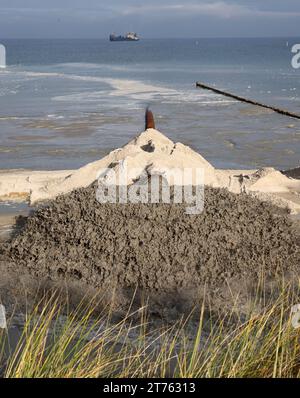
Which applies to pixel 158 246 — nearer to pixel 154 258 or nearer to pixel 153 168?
pixel 154 258

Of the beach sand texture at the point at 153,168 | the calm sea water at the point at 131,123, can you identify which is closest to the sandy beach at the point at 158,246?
the beach sand texture at the point at 153,168

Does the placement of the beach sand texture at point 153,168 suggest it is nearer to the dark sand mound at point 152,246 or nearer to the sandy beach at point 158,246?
the sandy beach at point 158,246

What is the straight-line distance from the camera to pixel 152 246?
648 cm

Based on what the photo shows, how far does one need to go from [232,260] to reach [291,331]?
108 inches

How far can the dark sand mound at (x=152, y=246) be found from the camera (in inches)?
248

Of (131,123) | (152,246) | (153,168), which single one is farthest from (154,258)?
(131,123)

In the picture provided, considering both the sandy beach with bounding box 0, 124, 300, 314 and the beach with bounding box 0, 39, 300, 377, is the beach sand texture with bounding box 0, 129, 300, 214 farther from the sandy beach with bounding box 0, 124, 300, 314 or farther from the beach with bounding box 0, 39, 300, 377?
the sandy beach with bounding box 0, 124, 300, 314

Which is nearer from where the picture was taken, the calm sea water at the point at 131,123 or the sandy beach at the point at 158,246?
the sandy beach at the point at 158,246

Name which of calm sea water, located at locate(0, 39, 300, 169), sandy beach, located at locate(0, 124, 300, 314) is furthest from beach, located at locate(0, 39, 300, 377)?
calm sea water, located at locate(0, 39, 300, 169)

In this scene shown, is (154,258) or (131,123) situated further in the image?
(131,123)

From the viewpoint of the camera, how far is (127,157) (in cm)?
1005

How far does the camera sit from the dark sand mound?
6.30 meters

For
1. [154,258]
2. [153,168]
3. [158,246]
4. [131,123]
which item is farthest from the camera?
[131,123]
